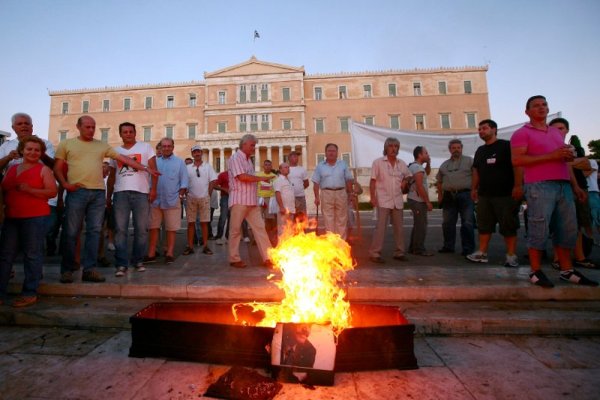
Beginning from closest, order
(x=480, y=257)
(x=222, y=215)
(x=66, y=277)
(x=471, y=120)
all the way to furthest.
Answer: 1. (x=66, y=277)
2. (x=480, y=257)
3. (x=222, y=215)
4. (x=471, y=120)

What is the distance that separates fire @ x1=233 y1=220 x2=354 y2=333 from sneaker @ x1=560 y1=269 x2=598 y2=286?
8.64 feet

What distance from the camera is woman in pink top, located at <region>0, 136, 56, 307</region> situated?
3.37 meters

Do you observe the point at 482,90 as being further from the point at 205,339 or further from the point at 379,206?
the point at 205,339

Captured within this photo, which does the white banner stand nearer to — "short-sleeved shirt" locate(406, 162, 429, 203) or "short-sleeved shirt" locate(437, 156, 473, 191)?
"short-sleeved shirt" locate(406, 162, 429, 203)

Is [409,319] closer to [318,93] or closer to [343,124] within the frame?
[343,124]

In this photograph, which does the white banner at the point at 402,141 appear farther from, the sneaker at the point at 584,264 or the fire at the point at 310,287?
the fire at the point at 310,287

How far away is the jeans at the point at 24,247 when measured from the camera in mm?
3373

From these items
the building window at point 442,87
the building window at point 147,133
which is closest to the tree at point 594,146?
the building window at point 442,87

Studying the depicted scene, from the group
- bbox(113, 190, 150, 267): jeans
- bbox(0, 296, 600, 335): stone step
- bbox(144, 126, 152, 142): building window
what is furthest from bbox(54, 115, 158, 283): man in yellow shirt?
bbox(144, 126, 152, 142): building window

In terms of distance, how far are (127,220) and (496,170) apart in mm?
5389

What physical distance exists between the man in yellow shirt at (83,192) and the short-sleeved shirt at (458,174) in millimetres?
5276

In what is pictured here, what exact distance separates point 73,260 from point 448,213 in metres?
5.98

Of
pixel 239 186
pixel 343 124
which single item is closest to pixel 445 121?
pixel 343 124

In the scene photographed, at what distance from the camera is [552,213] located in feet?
11.6
